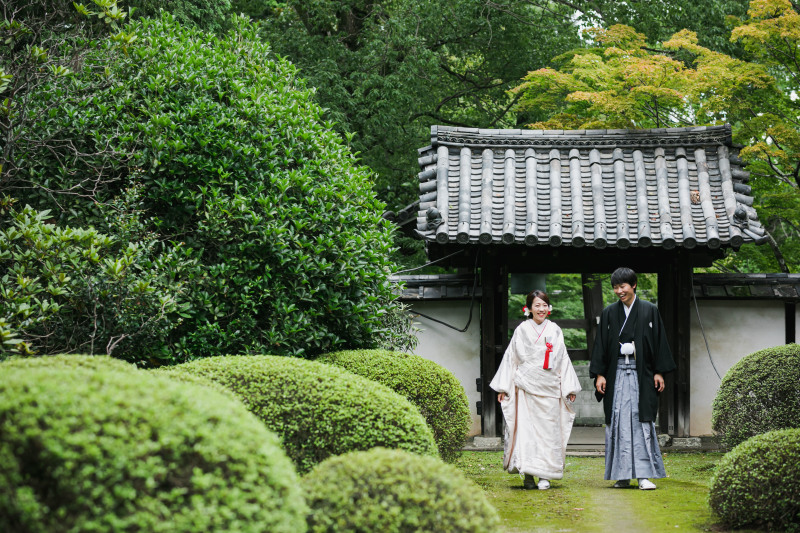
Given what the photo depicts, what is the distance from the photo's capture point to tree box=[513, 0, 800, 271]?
10734 millimetres

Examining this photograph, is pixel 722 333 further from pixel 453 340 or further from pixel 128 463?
pixel 128 463

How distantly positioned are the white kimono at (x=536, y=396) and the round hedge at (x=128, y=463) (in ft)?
16.8

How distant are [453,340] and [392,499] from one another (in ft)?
27.6

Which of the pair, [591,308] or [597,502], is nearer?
[597,502]

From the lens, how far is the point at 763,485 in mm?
5035

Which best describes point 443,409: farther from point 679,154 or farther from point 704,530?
point 679,154

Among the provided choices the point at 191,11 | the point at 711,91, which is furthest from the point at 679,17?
the point at 191,11

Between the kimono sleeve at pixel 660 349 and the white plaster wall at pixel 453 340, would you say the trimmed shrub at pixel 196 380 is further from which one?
the white plaster wall at pixel 453 340

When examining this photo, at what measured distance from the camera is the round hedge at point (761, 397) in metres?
7.72

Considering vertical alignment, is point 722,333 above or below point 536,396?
above

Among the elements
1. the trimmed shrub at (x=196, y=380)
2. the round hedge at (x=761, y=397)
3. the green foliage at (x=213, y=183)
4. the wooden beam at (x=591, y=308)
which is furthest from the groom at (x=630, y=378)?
the wooden beam at (x=591, y=308)

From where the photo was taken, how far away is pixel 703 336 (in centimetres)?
1109

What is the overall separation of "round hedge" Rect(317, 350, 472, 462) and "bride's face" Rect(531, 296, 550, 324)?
3.61 ft

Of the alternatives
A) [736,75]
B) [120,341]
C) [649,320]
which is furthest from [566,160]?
[120,341]
